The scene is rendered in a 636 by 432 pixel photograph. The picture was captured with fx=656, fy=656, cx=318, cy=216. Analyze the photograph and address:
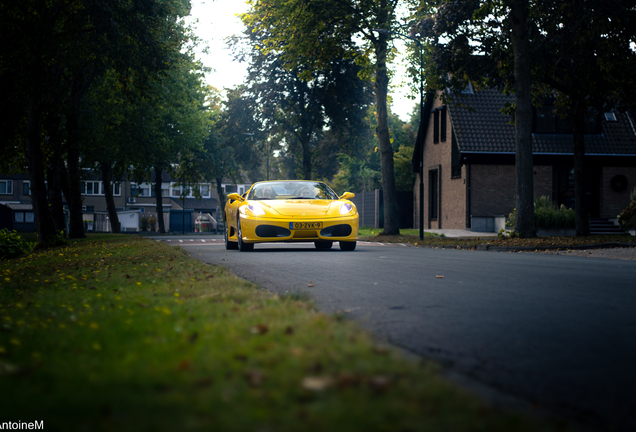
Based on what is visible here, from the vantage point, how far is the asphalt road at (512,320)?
11.1 feet

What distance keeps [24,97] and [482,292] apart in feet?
56.9

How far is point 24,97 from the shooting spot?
20.1 meters

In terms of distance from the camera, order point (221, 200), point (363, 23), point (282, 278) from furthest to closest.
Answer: point (221, 200)
point (363, 23)
point (282, 278)

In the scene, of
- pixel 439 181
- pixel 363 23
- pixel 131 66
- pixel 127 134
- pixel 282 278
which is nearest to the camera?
pixel 282 278

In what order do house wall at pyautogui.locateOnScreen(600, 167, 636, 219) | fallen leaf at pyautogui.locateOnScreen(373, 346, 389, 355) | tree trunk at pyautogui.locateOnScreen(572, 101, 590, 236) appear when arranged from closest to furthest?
fallen leaf at pyautogui.locateOnScreen(373, 346, 389, 355) → tree trunk at pyautogui.locateOnScreen(572, 101, 590, 236) → house wall at pyautogui.locateOnScreen(600, 167, 636, 219)

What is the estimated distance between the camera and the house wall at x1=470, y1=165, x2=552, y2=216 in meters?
32.0

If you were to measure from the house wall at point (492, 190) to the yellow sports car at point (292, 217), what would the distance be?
18426mm

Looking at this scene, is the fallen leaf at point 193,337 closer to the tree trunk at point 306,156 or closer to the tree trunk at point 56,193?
the tree trunk at point 56,193

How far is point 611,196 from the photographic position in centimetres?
3353

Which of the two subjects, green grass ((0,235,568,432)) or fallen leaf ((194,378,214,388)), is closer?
green grass ((0,235,568,432))

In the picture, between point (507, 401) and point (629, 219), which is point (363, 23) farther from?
point (507, 401)

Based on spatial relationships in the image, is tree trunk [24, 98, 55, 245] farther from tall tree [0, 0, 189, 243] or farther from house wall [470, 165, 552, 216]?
house wall [470, 165, 552, 216]

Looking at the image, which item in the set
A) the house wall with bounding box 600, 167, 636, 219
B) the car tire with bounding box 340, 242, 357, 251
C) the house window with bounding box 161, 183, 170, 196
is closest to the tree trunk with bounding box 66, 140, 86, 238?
the car tire with bounding box 340, 242, 357, 251

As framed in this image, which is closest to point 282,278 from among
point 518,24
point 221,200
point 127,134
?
point 518,24
